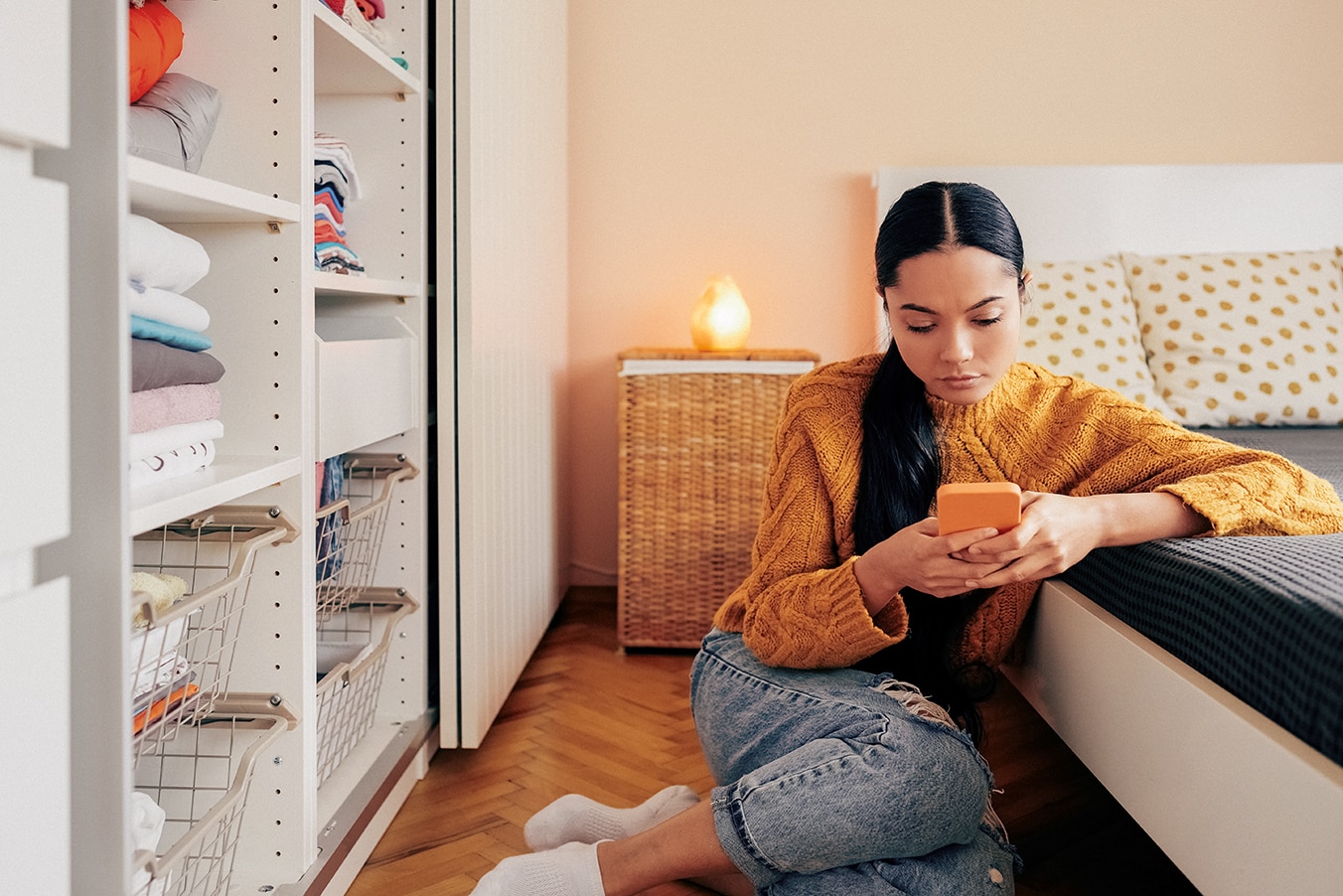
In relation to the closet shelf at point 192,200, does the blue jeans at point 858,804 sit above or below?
below

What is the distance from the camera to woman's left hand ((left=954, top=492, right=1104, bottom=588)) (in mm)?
979

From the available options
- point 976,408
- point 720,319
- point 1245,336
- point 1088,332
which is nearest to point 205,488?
point 976,408

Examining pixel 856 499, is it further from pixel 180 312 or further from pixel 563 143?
pixel 563 143

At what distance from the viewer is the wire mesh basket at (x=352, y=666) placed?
54.7 inches

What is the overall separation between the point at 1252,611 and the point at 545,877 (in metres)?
0.74

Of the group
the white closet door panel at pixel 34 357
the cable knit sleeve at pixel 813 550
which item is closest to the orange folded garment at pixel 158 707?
the white closet door panel at pixel 34 357

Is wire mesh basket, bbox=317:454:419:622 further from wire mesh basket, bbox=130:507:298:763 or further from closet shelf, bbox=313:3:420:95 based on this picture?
closet shelf, bbox=313:3:420:95

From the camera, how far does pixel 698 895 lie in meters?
1.25

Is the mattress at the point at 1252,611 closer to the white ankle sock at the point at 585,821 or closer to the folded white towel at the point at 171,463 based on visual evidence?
the white ankle sock at the point at 585,821

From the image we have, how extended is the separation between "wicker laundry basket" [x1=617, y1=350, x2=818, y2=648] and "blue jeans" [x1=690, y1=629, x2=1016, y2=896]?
1.11 m

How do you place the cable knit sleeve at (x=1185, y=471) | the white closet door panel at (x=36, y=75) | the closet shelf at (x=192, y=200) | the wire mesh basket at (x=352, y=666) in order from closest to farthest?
the white closet door panel at (x=36, y=75) → the closet shelf at (x=192, y=200) → the cable knit sleeve at (x=1185, y=471) → the wire mesh basket at (x=352, y=666)

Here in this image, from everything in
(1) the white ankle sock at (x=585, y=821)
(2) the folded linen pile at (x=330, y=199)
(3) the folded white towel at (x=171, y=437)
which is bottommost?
(1) the white ankle sock at (x=585, y=821)

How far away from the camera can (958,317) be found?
1.15m

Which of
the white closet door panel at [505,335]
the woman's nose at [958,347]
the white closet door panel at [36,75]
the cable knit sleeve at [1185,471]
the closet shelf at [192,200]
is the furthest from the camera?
the white closet door panel at [505,335]
